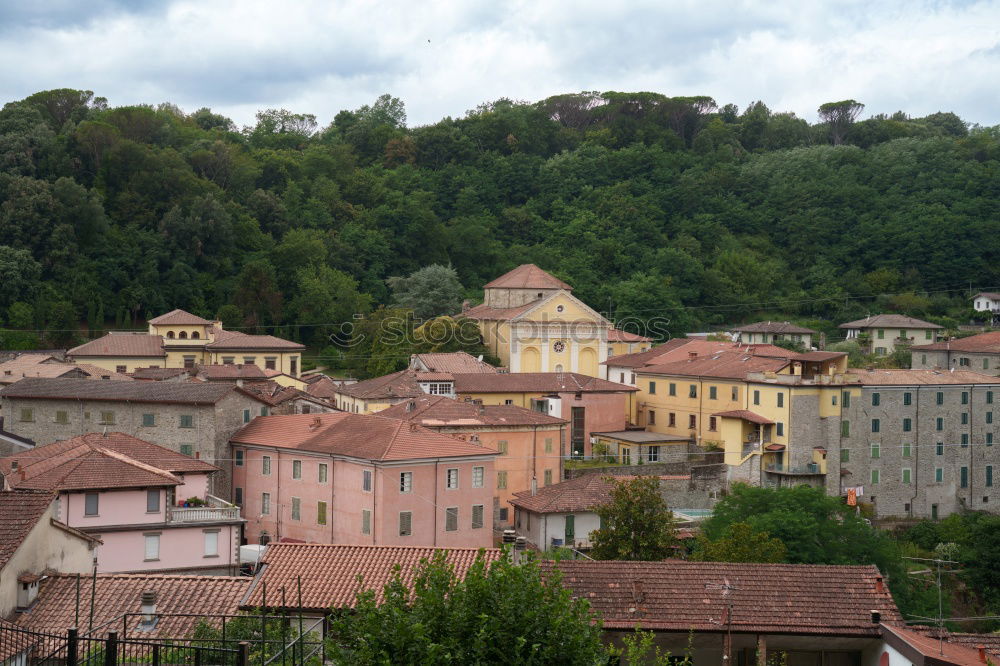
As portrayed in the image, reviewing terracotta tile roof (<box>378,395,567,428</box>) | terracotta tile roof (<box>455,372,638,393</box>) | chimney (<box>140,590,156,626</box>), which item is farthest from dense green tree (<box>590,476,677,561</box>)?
terracotta tile roof (<box>455,372,638,393</box>)

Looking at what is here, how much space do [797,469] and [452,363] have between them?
1782 cm

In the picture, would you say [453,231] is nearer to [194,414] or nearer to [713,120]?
[713,120]

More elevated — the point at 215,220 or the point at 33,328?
the point at 215,220

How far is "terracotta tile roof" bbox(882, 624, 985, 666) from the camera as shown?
15.9m

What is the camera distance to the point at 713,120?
123812 mm

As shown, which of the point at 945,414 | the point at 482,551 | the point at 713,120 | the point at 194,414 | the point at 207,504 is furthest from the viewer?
the point at 713,120

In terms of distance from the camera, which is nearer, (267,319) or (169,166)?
(267,319)

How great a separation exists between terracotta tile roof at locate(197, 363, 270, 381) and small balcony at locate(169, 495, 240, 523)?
20082 mm

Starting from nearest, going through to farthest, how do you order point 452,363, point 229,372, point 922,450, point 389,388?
point 922,450
point 389,388
point 229,372
point 452,363

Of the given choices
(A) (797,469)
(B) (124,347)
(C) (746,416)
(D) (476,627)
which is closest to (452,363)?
(C) (746,416)

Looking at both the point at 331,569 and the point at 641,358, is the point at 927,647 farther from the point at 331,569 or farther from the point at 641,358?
the point at 641,358

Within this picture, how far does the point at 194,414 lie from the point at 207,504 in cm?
742

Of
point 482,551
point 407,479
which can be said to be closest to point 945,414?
point 407,479

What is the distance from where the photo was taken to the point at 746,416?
156ft
